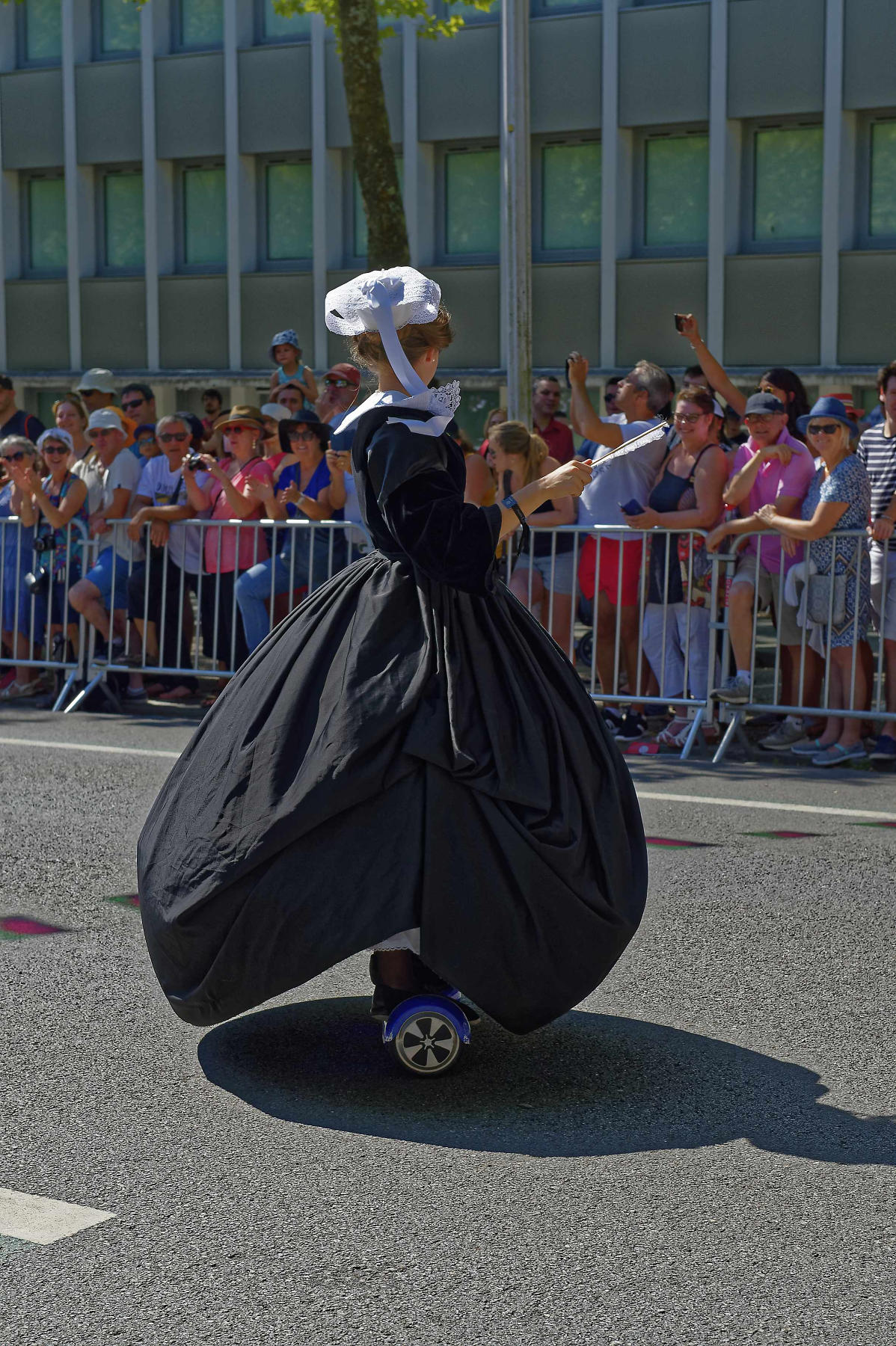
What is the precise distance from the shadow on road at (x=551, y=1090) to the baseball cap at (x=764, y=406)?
18.1 ft

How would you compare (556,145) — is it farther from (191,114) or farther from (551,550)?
(551,550)

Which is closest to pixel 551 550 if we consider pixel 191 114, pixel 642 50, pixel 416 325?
A: pixel 416 325

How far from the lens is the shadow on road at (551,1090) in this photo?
4.04 m

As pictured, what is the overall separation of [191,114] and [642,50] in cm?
766

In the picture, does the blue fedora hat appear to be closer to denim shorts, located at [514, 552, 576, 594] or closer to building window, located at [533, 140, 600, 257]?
denim shorts, located at [514, 552, 576, 594]

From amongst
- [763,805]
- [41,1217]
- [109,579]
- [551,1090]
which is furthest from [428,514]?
[109,579]

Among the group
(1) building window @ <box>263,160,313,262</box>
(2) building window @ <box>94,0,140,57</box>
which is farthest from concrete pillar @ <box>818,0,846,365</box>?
(2) building window @ <box>94,0,140,57</box>

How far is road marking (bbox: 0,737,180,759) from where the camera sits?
9367 millimetres

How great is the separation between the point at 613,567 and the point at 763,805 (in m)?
2.59

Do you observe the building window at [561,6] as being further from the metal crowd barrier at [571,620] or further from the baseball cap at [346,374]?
the metal crowd barrier at [571,620]

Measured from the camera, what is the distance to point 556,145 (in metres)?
26.5

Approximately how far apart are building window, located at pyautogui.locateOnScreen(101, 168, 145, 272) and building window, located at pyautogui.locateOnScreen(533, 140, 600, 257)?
23.6ft

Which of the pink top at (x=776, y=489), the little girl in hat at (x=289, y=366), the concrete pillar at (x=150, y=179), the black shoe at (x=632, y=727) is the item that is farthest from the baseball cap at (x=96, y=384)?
the concrete pillar at (x=150, y=179)

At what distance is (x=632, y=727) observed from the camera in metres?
10.1
